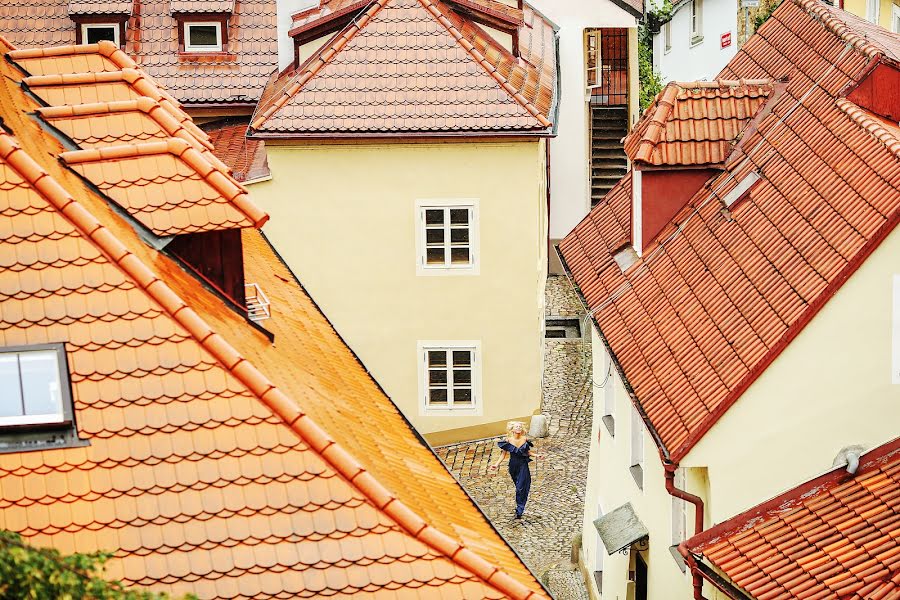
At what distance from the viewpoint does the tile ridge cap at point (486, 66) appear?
23234 millimetres

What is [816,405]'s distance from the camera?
42.5ft

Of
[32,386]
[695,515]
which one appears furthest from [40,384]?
[695,515]

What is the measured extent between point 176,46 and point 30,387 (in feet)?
66.8

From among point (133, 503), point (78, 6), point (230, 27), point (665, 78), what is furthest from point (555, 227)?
point (133, 503)

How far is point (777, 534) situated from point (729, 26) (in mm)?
31745

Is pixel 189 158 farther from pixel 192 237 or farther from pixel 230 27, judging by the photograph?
pixel 230 27

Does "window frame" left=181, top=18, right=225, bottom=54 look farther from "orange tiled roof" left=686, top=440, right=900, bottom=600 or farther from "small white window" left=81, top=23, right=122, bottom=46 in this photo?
"orange tiled roof" left=686, top=440, right=900, bottom=600

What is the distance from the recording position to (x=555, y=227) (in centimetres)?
3469

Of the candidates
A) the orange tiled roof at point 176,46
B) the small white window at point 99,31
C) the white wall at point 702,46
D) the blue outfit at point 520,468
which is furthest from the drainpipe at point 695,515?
the white wall at point 702,46

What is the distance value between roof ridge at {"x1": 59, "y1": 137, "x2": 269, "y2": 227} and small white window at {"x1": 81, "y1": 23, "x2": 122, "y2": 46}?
59.3ft

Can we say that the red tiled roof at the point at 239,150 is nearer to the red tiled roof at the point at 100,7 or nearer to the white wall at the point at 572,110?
the red tiled roof at the point at 100,7

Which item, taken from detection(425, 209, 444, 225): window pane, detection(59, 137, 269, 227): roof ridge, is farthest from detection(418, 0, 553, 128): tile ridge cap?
detection(59, 137, 269, 227): roof ridge

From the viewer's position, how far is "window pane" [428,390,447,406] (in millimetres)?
24875

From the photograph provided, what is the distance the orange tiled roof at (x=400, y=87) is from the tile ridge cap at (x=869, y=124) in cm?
860
